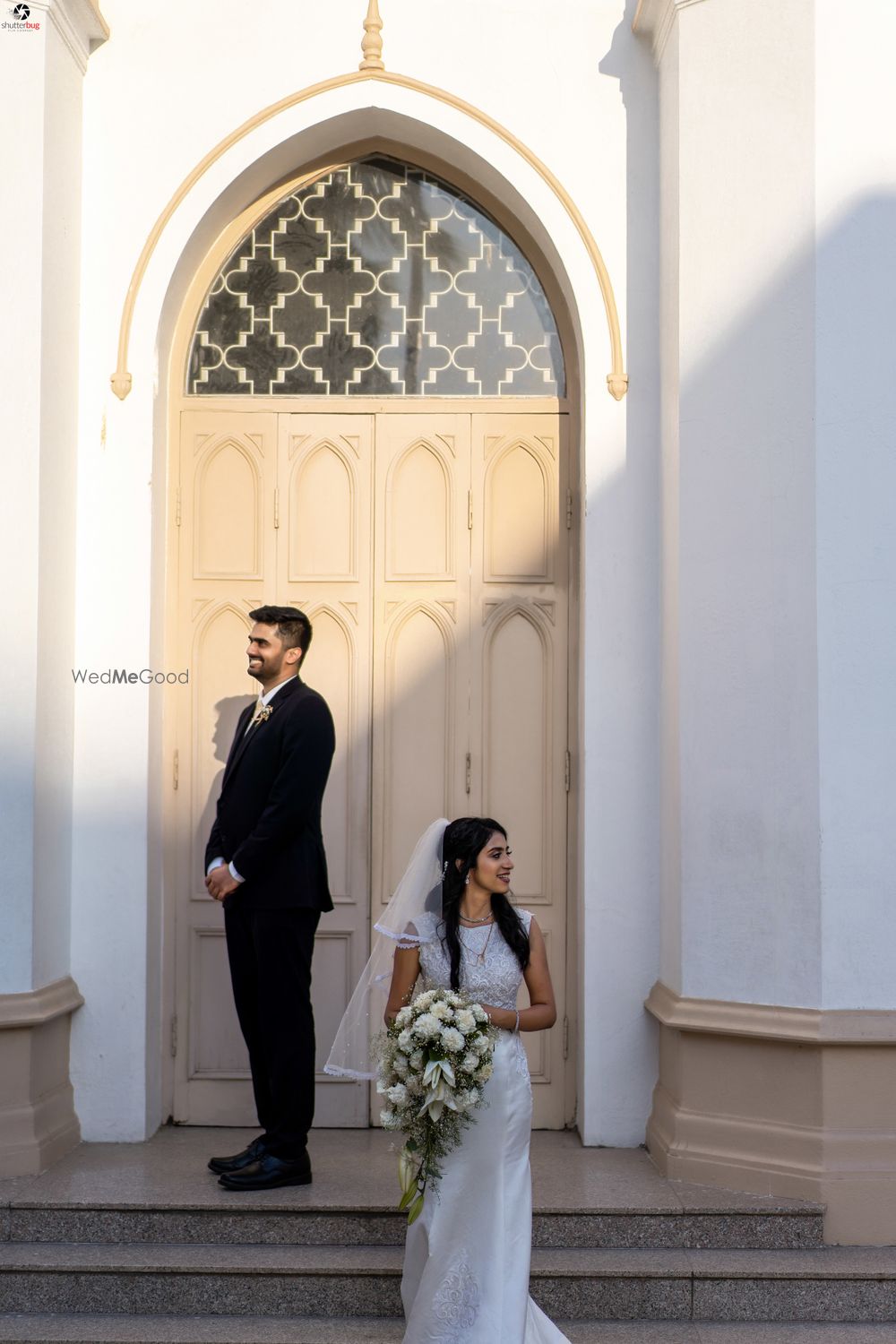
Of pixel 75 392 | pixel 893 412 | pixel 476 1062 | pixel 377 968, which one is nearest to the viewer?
pixel 476 1062

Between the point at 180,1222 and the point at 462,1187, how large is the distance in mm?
1256

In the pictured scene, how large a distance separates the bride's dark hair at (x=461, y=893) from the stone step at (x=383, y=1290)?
115 cm

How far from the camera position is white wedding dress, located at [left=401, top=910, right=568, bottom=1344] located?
421 centimetres

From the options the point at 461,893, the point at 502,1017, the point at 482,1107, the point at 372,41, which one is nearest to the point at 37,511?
the point at 461,893

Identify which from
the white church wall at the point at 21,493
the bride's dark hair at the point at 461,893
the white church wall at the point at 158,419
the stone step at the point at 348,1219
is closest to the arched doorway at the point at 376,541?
the white church wall at the point at 158,419

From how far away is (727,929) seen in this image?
5398 mm

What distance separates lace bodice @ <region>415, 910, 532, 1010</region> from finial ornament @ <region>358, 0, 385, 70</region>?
366cm

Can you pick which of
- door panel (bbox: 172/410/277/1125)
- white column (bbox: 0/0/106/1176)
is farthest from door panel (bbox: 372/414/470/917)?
white column (bbox: 0/0/106/1176)

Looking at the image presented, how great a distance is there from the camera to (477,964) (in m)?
4.52

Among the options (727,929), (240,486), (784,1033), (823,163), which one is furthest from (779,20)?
(784,1033)

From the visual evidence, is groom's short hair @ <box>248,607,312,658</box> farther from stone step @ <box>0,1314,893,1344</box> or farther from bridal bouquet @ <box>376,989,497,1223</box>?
stone step @ <box>0,1314,893,1344</box>

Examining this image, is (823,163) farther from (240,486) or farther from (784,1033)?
(784,1033)

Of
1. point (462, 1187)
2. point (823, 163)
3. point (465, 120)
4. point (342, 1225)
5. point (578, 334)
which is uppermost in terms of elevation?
point (465, 120)

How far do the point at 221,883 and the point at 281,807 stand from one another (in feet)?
1.20
